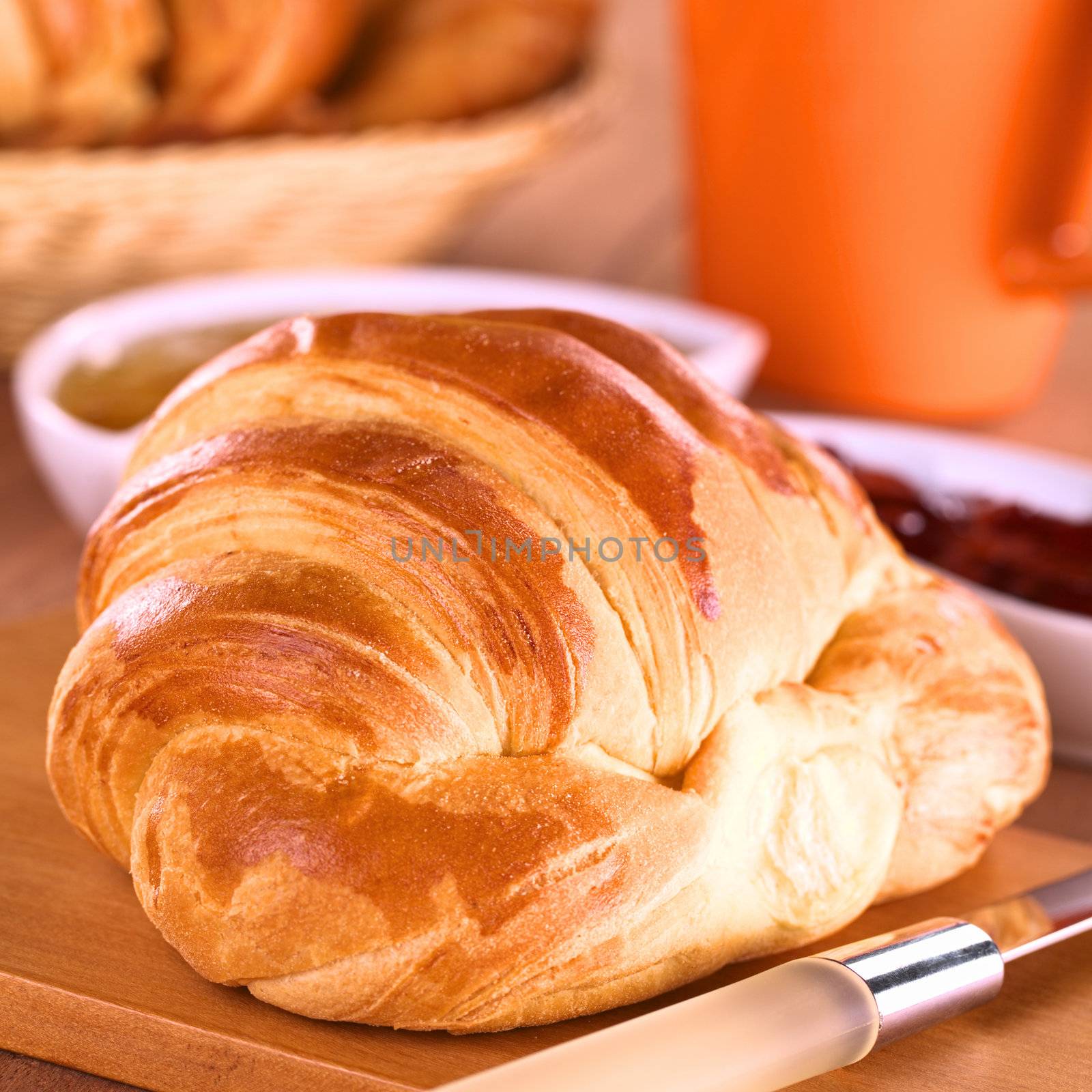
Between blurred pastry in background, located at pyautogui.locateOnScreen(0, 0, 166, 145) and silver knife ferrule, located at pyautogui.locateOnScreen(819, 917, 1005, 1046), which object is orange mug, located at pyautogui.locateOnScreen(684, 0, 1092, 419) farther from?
silver knife ferrule, located at pyautogui.locateOnScreen(819, 917, 1005, 1046)

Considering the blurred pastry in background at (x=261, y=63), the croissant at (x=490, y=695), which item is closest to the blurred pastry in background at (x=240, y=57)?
the blurred pastry in background at (x=261, y=63)

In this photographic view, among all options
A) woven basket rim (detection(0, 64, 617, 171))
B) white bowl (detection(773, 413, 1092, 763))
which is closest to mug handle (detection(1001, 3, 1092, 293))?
white bowl (detection(773, 413, 1092, 763))

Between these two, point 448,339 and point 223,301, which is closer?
point 448,339

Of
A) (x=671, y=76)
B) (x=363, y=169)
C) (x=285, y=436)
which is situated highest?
(x=285, y=436)

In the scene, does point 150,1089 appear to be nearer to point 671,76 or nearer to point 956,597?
point 956,597

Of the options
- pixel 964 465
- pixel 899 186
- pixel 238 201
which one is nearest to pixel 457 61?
pixel 238 201

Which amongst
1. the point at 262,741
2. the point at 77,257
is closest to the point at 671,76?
the point at 77,257

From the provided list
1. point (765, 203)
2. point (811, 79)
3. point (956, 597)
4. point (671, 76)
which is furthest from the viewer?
point (671, 76)

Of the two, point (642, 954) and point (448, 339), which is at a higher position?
point (448, 339)

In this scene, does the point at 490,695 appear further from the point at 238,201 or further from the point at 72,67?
the point at 72,67
